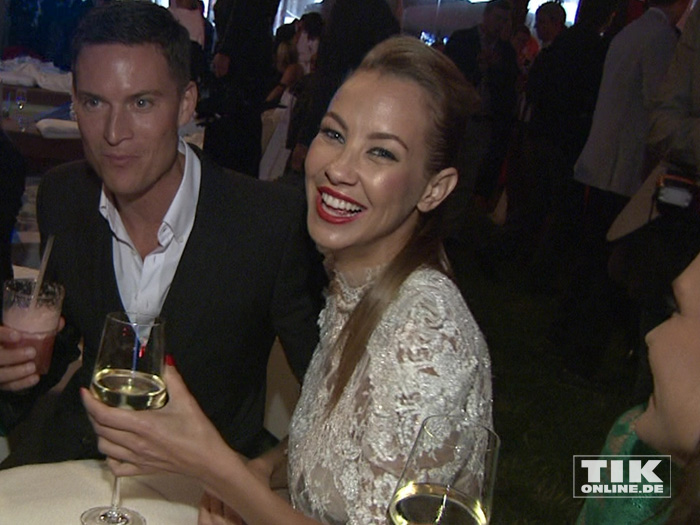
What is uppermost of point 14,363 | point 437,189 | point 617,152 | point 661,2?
point 661,2

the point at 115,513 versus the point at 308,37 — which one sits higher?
the point at 308,37

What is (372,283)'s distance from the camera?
1.77m

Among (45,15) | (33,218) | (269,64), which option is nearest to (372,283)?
(33,218)

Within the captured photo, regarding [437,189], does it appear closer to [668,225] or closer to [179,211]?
[179,211]

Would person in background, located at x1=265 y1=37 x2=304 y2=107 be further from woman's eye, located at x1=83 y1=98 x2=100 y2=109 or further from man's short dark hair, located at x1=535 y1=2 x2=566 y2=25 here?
woman's eye, located at x1=83 y1=98 x2=100 y2=109

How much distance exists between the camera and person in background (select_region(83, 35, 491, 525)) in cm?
134

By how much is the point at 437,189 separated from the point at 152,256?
0.82 metres

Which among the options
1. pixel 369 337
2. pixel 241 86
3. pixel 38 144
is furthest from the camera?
pixel 241 86

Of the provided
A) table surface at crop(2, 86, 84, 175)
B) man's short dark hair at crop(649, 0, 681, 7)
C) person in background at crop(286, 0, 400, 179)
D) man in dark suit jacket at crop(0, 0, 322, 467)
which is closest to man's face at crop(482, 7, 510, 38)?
man's short dark hair at crop(649, 0, 681, 7)

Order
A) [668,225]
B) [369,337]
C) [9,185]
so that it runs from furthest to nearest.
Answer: [668,225] < [9,185] < [369,337]

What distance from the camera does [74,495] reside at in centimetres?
143

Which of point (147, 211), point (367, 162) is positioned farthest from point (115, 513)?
point (147, 211)

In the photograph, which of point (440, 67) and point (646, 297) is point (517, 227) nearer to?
point (646, 297)

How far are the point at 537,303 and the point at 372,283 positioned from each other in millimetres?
4594
